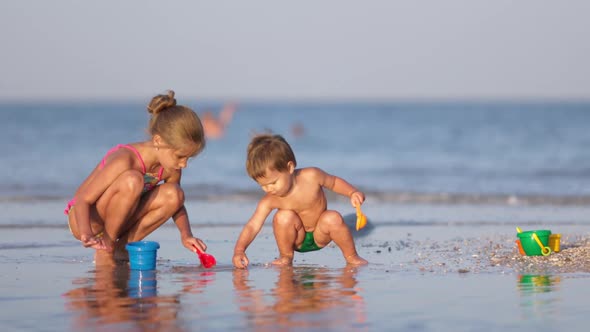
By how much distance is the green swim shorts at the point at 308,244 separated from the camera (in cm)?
689

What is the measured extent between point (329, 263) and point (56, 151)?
65.3 feet

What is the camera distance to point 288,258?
6777 millimetres

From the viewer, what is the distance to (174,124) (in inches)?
244

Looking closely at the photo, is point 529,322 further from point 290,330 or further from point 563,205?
point 563,205

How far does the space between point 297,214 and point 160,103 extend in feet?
4.14

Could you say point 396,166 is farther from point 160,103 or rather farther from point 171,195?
point 160,103

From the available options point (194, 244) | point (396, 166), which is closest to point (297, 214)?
point (194, 244)

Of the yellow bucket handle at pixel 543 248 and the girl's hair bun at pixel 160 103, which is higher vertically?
the girl's hair bun at pixel 160 103

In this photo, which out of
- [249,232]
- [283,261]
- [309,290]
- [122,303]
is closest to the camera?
[122,303]

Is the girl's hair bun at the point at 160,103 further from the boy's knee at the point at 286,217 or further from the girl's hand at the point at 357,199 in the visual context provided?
the girl's hand at the point at 357,199

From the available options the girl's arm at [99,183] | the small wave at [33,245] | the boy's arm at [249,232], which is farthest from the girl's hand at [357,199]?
the small wave at [33,245]

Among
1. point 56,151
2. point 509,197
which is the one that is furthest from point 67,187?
point 56,151

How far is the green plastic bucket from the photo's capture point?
6785 millimetres

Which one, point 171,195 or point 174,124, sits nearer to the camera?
point 174,124
